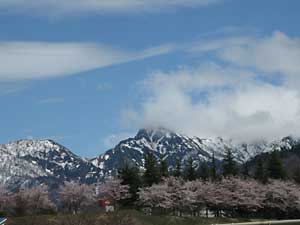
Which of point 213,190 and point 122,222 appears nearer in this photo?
point 122,222

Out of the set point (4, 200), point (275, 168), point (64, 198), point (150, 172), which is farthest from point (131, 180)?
point (275, 168)

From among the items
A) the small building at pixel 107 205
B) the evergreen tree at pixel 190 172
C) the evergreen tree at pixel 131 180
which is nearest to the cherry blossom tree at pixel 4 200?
the evergreen tree at pixel 131 180

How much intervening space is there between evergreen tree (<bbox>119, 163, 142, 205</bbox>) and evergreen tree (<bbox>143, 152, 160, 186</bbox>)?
1.95m

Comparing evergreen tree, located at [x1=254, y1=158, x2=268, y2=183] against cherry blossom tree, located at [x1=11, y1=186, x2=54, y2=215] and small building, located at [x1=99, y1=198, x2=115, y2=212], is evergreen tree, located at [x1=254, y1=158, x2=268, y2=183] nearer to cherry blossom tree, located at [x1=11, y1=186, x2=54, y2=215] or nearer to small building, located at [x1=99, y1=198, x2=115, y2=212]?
small building, located at [x1=99, y1=198, x2=115, y2=212]

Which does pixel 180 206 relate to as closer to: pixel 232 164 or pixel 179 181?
pixel 179 181

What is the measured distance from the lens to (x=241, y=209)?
106m

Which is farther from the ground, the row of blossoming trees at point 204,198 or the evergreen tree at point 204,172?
the evergreen tree at point 204,172

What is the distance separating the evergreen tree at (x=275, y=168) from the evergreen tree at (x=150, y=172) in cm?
2195

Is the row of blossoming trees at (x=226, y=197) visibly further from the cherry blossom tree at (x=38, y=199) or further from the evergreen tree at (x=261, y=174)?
the cherry blossom tree at (x=38, y=199)

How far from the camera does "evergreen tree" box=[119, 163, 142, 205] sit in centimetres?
10162

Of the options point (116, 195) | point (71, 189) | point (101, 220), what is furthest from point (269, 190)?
point (101, 220)

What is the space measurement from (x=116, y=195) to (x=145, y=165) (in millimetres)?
8705

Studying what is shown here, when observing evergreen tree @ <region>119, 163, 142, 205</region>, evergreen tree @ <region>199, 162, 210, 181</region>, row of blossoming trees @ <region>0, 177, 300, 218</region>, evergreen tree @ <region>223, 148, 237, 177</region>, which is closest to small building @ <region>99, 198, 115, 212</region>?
row of blossoming trees @ <region>0, 177, 300, 218</region>

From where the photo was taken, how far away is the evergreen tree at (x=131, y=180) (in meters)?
102
